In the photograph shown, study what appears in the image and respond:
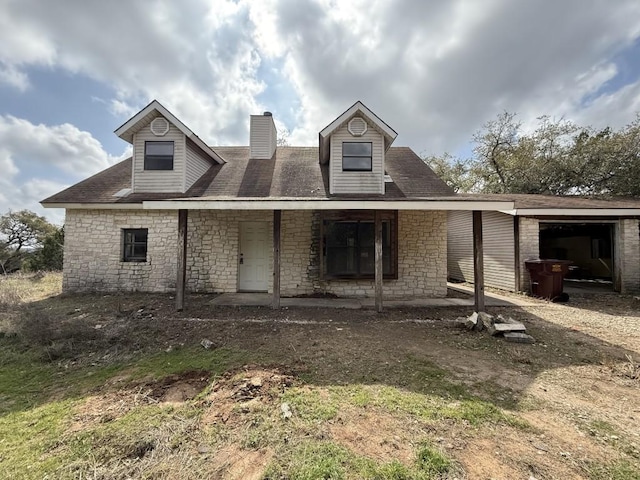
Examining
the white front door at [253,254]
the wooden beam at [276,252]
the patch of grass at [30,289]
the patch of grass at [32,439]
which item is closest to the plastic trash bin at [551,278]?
the wooden beam at [276,252]

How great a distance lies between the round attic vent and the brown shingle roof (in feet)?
5.97

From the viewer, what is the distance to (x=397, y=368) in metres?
3.82

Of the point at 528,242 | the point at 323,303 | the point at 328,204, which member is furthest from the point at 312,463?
the point at 528,242

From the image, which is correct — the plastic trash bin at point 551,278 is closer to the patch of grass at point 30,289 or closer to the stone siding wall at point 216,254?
the stone siding wall at point 216,254

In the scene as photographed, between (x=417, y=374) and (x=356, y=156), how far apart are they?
6.20 meters

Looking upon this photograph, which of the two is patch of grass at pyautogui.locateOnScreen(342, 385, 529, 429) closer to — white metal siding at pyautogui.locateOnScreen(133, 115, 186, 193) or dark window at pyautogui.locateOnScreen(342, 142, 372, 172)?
dark window at pyautogui.locateOnScreen(342, 142, 372, 172)

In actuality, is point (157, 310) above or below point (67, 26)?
below

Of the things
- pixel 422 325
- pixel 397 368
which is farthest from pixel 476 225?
pixel 397 368

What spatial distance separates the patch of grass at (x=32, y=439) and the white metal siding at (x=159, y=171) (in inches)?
283

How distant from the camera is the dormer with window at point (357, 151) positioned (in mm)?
8008

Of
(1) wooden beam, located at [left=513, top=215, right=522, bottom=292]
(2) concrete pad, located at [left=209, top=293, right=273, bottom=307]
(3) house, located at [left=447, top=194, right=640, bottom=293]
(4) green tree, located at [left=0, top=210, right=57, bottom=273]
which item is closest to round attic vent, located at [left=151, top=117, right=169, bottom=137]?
(2) concrete pad, located at [left=209, top=293, right=273, bottom=307]

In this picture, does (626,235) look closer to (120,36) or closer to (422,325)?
(422,325)

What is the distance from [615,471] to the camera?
207 cm

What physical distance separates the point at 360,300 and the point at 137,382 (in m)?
5.68
